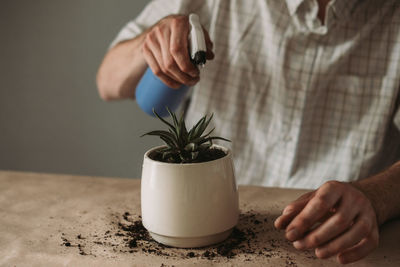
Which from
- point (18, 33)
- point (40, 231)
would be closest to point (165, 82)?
point (40, 231)

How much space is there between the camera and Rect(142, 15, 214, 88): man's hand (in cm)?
102

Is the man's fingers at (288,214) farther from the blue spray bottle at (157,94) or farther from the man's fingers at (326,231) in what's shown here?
the blue spray bottle at (157,94)

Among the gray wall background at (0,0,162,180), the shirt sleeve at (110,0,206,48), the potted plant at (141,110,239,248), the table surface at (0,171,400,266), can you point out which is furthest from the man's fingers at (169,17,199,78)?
the gray wall background at (0,0,162,180)

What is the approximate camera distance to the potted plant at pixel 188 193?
0.81 m

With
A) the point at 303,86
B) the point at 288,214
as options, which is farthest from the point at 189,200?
the point at 303,86

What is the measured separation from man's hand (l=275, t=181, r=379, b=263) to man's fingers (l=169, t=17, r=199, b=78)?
38 cm

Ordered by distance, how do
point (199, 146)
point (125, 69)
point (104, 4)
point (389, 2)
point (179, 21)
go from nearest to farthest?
point (199, 146), point (179, 21), point (389, 2), point (125, 69), point (104, 4)

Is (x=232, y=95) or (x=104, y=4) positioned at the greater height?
(x=104, y=4)

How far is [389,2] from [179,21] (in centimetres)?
73

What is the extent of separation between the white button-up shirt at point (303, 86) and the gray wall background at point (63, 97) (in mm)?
766

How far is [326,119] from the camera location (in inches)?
60.4

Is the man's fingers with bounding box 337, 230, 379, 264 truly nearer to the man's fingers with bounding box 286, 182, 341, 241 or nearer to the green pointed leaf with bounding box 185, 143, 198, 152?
the man's fingers with bounding box 286, 182, 341, 241

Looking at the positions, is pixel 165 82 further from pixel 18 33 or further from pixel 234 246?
pixel 18 33

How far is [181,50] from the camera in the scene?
1.02 metres
